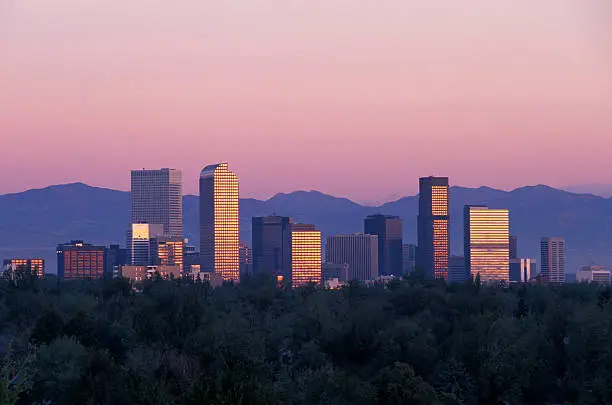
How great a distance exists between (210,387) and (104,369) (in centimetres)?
2329

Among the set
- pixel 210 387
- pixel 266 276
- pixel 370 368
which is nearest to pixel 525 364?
pixel 370 368

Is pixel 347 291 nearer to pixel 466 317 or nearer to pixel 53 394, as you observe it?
pixel 466 317

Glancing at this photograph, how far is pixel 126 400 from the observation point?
1970 inches

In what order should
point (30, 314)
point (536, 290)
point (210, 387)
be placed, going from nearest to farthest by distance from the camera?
point (210, 387) < point (30, 314) < point (536, 290)

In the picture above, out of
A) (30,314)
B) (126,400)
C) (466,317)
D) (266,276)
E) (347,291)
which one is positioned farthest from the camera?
(266,276)

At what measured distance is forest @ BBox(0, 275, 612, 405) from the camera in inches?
2170

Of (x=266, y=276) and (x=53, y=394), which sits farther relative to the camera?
(x=266, y=276)

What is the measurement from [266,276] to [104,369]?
431 feet

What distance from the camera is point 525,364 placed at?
2689 inches

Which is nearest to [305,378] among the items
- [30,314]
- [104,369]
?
[104,369]

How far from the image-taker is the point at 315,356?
78875 mm

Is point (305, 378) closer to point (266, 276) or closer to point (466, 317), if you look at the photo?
point (466, 317)

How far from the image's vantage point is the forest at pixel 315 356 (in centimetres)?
5512

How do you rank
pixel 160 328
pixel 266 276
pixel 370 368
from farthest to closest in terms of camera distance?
pixel 266 276 → pixel 160 328 → pixel 370 368
